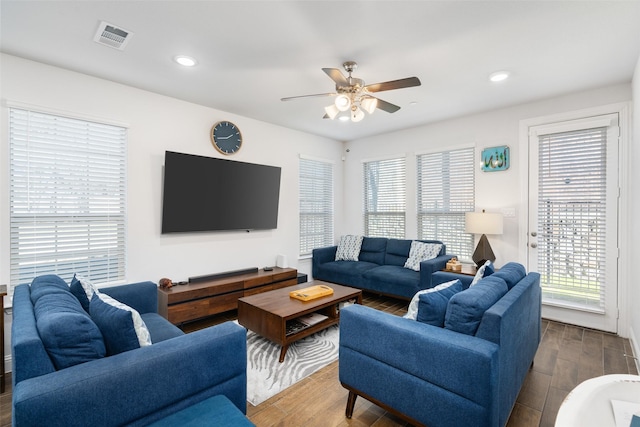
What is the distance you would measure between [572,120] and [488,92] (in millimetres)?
1031

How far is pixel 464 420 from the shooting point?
1.49 meters

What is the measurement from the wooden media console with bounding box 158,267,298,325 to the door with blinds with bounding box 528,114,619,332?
3353 mm

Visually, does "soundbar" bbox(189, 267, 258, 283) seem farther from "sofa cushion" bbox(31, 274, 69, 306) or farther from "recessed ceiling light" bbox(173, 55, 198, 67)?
"recessed ceiling light" bbox(173, 55, 198, 67)

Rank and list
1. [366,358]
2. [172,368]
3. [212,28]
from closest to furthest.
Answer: [172,368], [366,358], [212,28]

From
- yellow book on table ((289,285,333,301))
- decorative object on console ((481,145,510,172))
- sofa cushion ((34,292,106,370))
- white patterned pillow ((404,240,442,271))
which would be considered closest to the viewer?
sofa cushion ((34,292,106,370))

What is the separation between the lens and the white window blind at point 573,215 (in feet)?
11.1

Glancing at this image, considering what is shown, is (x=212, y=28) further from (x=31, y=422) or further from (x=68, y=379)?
(x=31, y=422)

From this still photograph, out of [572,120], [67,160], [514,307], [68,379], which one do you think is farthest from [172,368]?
[572,120]

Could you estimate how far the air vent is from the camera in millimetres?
2252

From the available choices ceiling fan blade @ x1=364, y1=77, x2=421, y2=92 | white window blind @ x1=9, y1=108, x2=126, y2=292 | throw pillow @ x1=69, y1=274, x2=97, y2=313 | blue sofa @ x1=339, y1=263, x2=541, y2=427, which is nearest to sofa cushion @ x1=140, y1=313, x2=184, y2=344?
throw pillow @ x1=69, y1=274, x2=97, y2=313

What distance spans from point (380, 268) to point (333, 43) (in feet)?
10.5

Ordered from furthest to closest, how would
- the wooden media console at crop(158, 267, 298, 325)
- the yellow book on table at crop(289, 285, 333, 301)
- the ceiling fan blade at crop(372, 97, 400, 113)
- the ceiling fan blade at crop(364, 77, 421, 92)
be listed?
the wooden media console at crop(158, 267, 298, 325) < the yellow book on table at crop(289, 285, 333, 301) < the ceiling fan blade at crop(372, 97, 400, 113) < the ceiling fan blade at crop(364, 77, 421, 92)

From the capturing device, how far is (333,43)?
95.8 inches

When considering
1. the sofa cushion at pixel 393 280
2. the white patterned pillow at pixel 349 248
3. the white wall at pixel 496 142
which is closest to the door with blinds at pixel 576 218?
the white wall at pixel 496 142
